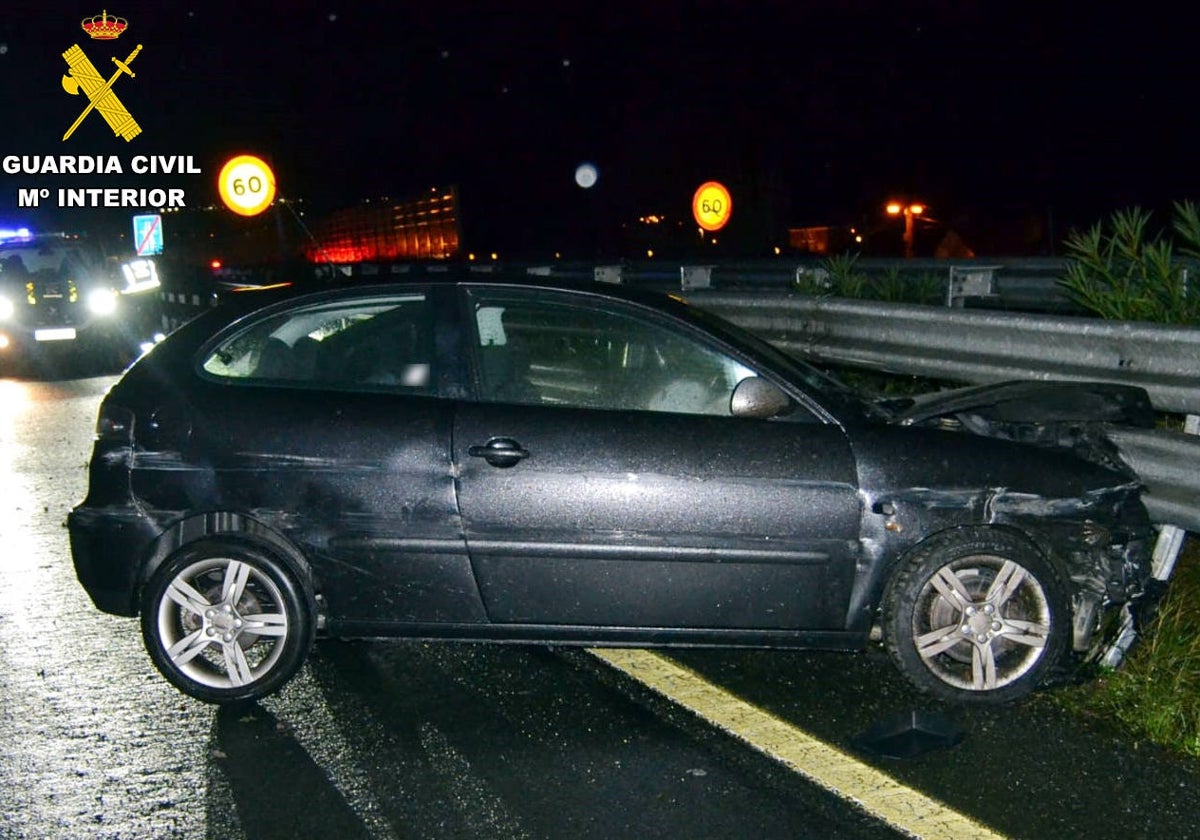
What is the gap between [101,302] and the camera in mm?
19797

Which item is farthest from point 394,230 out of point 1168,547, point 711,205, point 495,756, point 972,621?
point 495,756

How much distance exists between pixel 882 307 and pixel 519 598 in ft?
11.3

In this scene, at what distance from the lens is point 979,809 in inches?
157

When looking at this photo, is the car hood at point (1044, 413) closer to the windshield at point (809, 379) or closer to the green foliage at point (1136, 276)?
the windshield at point (809, 379)

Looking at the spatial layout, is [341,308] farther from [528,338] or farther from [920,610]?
[920,610]

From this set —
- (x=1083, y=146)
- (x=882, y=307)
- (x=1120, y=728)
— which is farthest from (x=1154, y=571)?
(x=1083, y=146)

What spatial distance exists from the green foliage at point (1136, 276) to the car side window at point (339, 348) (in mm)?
3534

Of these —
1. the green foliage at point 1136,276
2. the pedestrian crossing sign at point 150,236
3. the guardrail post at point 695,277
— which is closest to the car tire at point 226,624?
the green foliage at point 1136,276

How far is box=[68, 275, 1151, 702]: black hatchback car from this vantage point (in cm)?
489

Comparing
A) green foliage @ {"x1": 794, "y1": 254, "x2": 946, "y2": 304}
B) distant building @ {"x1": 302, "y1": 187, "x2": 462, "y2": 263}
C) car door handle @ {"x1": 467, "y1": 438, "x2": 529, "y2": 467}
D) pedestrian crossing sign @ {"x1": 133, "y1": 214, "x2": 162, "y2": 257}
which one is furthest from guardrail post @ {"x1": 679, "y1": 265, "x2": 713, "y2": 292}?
pedestrian crossing sign @ {"x1": 133, "y1": 214, "x2": 162, "y2": 257}

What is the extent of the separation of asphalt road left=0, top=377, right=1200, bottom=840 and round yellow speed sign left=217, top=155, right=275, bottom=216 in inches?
579

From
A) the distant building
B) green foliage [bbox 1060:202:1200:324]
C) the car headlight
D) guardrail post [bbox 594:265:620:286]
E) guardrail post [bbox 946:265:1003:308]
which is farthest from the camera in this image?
the distant building

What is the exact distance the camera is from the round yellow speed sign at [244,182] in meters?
19.8

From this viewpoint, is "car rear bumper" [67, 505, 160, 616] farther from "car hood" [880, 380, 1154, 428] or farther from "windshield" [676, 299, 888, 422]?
"car hood" [880, 380, 1154, 428]
